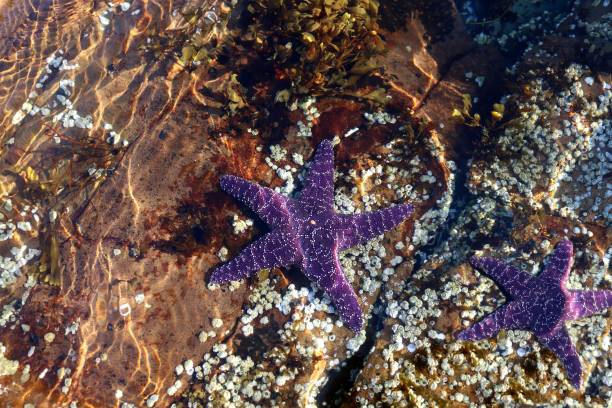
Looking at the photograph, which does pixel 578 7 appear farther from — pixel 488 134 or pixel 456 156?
pixel 456 156

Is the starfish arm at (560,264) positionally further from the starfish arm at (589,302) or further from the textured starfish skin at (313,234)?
the textured starfish skin at (313,234)

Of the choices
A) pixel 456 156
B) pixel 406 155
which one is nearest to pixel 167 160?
pixel 406 155

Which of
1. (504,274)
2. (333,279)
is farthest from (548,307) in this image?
(333,279)

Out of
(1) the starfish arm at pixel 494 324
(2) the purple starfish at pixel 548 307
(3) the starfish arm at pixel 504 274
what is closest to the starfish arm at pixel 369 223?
(3) the starfish arm at pixel 504 274

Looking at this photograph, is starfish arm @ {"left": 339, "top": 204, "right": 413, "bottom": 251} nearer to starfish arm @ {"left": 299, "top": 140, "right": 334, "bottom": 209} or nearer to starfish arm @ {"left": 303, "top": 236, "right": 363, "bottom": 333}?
starfish arm @ {"left": 303, "top": 236, "right": 363, "bottom": 333}

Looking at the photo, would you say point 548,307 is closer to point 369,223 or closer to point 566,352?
point 566,352

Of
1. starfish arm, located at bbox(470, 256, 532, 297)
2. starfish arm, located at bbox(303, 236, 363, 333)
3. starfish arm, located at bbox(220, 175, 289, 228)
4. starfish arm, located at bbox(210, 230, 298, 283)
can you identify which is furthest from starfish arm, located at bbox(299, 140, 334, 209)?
starfish arm, located at bbox(470, 256, 532, 297)
